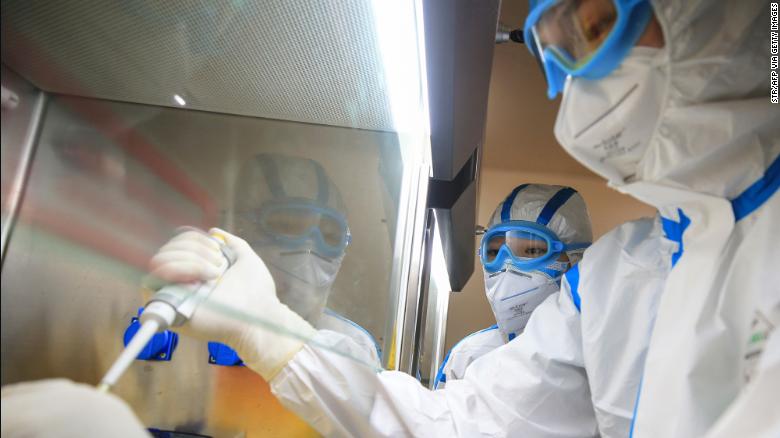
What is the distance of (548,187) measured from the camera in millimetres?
1548

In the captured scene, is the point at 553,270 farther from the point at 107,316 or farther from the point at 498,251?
the point at 107,316

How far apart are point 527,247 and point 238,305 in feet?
3.54

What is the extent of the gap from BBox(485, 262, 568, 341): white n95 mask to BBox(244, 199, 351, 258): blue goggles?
76 cm

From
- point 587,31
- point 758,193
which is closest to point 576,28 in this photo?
point 587,31

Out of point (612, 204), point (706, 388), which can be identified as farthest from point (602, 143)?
point (612, 204)

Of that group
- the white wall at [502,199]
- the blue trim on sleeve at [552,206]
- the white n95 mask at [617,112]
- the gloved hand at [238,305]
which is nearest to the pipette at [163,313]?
the gloved hand at [238,305]

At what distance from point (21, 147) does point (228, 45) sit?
0.85ft

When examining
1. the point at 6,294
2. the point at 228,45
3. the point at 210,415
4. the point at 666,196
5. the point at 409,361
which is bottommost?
the point at 409,361

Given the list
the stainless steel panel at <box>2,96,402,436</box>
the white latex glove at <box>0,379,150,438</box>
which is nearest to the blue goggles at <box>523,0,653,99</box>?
the stainless steel panel at <box>2,96,402,436</box>

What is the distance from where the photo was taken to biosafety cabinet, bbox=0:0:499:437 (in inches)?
12.1

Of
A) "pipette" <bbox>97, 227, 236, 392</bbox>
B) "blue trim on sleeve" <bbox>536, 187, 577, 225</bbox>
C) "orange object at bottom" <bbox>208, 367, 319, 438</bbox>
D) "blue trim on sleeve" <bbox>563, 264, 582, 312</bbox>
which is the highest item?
"blue trim on sleeve" <bbox>536, 187, 577, 225</bbox>

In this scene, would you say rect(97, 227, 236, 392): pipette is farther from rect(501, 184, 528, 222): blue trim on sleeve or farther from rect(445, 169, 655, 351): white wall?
rect(445, 169, 655, 351): white wall

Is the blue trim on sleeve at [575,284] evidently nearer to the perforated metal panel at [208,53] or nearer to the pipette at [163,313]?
the perforated metal panel at [208,53]

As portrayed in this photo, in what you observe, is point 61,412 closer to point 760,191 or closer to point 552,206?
point 760,191
